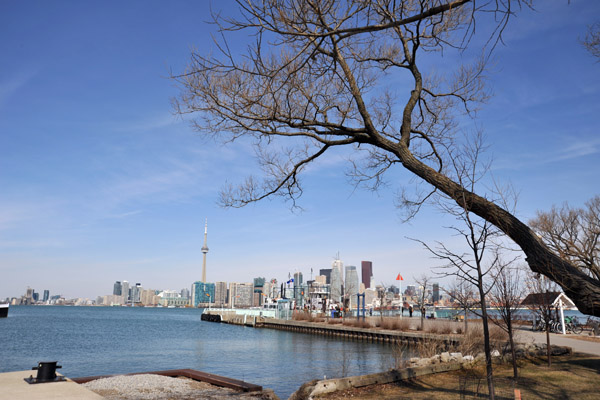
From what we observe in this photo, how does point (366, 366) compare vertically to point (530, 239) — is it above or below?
below

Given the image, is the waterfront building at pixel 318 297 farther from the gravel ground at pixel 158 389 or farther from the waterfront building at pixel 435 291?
the gravel ground at pixel 158 389

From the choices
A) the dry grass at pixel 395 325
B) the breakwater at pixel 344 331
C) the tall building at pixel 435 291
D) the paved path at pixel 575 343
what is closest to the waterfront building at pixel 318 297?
the breakwater at pixel 344 331

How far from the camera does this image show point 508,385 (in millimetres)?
9508

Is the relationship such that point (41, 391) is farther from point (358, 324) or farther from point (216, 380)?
point (358, 324)

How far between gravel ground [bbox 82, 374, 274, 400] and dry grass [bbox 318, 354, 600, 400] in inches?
128

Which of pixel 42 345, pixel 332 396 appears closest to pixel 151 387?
pixel 332 396

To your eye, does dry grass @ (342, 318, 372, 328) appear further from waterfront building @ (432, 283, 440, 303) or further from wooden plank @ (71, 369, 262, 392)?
wooden plank @ (71, 369, 262, 392)

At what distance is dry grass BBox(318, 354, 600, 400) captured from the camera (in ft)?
28.0

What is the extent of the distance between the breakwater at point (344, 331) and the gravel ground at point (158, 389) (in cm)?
1019

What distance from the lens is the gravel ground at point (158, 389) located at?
1016 cm

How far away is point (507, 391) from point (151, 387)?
878 cm

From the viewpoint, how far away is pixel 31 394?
707 cm

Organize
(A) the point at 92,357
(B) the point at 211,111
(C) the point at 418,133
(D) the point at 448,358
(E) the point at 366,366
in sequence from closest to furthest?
1. (B) the point at 211,111
2. (C) the point at 418,133
3. (D) the point at 448,358
4. (E) the point at 366,366
5. (A) the point at 92,357

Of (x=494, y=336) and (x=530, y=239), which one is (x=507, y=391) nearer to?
(x=530, y=239)
